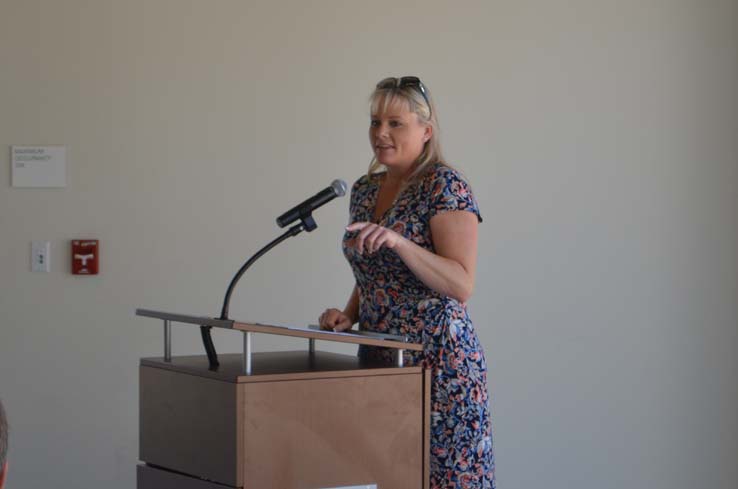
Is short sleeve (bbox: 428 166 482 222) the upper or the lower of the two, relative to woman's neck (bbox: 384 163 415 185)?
lower

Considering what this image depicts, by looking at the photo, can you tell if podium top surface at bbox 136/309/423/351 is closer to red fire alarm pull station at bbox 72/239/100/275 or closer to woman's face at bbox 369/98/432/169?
woman's face at bbox 369/98/432/169

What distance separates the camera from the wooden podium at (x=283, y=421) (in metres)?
1.83

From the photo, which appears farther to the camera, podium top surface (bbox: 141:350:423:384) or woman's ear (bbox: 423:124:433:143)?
woman's ear (bbox: 423:124:433:143)

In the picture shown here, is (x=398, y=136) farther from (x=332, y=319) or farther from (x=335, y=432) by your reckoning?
→ (x=335, y=432)

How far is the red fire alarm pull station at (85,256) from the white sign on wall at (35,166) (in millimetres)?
237

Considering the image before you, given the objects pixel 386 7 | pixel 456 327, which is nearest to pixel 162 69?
pixel 386 7

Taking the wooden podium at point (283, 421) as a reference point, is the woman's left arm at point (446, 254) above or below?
above

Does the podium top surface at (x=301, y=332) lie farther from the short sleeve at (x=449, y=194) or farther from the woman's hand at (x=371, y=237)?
the short sleeve at (x=449, y=194)

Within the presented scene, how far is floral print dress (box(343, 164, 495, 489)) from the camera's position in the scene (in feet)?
7.19

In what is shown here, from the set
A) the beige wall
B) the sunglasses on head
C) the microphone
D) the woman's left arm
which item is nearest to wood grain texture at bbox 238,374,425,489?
the woman's left arm

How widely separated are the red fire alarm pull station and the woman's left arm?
5.61 ft

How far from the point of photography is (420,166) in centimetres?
241

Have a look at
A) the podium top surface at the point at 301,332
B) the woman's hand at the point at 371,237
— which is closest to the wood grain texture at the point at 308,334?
the podium top surface at the point at 301,332

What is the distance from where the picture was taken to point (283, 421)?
73.5 inches
